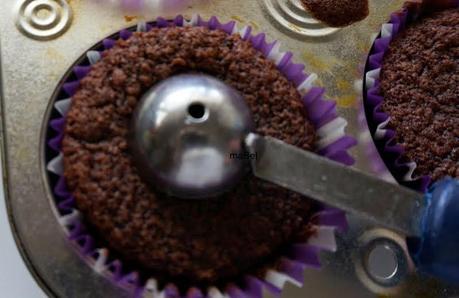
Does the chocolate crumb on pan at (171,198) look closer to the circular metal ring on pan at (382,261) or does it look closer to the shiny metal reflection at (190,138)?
the shiny metal reflection at (190,138)

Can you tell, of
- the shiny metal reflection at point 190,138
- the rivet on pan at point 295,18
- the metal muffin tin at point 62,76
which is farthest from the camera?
the rivet on pan at point 295,18

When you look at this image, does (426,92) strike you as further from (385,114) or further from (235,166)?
(235,166)

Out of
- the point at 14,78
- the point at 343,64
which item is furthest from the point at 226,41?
the point at 14,78

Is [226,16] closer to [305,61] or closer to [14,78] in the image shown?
[305,61]

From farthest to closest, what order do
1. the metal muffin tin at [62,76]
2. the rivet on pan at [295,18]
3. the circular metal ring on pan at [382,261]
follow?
1. the rivet on pan at [295,18]
2. the circular metal ring on pan at [382,261]
3. the metal muffin tin at [62,76]

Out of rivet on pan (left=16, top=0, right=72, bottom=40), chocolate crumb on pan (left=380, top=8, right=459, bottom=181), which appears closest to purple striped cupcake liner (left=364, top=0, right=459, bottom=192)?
chocolate crumb on pan (left=380, top=8, right=459, bottom=181)

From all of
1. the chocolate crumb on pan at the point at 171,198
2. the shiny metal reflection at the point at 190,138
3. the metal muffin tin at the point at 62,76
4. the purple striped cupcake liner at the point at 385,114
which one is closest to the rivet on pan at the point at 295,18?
the metal muffin tin at the point at 62,76

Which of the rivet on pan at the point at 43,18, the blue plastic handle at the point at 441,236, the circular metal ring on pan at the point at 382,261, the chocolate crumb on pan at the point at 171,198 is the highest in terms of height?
the rivet on pan at the point at 43,18

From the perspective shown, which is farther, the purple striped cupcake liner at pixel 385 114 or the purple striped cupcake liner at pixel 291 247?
the purple striped cupcake liner at pixel 385 114
